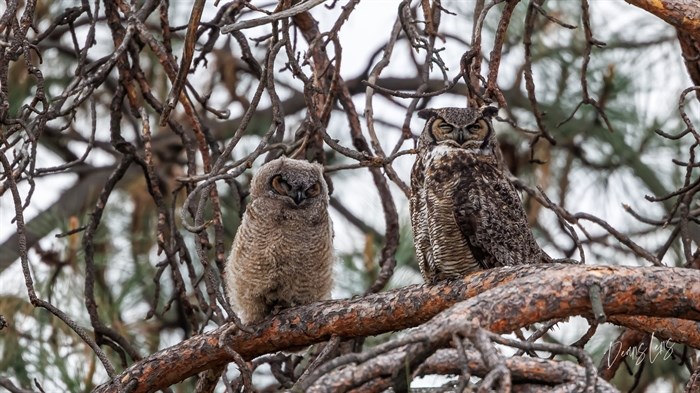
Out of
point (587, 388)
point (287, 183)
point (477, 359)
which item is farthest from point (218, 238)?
point (587, 388)

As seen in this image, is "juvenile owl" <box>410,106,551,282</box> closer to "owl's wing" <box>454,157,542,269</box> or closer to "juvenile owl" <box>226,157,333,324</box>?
"owl's wing" <box>454,157,542,269</box>

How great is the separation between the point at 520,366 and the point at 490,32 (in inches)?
172

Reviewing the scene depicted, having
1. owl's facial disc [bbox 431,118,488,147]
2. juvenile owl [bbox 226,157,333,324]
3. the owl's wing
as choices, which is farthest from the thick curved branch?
owl's facial disc [bbox 431,118,488,147]

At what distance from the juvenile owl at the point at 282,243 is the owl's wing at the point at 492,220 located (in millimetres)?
521

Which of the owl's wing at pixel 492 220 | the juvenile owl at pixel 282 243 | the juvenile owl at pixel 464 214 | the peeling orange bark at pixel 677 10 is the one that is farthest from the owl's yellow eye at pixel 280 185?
the peeling orange bark at pixel 677 10

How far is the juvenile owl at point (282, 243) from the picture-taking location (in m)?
3.93

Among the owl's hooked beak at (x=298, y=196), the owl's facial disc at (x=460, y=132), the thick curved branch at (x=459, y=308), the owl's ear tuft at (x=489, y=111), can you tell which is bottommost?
the thick curved branch at (x=459, y=308)

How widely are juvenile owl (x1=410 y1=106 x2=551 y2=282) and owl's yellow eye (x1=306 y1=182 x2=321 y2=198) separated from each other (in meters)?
0.34

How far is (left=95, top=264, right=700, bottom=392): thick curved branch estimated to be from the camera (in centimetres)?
242

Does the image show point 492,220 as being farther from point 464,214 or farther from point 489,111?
point 489,111

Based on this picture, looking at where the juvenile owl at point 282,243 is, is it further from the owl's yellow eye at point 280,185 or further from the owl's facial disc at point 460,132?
the owl's facial disc at point 460,132

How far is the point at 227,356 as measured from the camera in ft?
10.8

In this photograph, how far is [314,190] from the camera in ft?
13.3

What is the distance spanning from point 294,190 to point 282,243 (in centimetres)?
19
